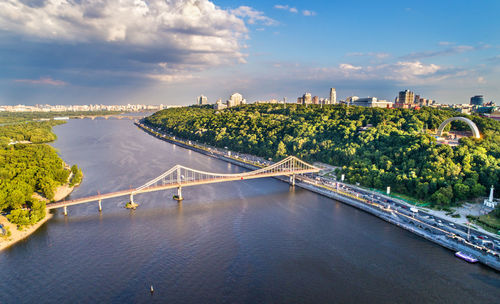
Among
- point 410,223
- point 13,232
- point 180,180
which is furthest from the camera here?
point 180,180

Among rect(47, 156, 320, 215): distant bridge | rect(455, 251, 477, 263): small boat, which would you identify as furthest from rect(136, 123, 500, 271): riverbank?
rect(47, 156, 320, 215): distant bridge

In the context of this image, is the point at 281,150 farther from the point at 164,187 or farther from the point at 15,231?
the point at 15,231

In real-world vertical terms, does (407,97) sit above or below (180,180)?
above

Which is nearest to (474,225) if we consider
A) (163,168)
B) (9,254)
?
(9,254)

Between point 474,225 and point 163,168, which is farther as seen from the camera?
point 163,168

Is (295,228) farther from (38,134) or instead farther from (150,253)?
(38,134)

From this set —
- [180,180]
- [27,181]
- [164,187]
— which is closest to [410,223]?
[164,187]
